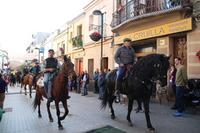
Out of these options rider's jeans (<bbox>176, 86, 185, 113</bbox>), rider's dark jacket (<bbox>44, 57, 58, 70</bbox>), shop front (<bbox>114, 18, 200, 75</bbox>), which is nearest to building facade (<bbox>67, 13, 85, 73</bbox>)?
shop front (<bbox>114, 18, 200, 75</bbox>)

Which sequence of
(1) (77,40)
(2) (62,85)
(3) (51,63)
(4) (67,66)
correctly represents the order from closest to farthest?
(4) (67,66)
(2) (62,85)
(3) (51,63)
(1) (77,40)

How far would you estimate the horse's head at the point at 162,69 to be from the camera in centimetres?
726

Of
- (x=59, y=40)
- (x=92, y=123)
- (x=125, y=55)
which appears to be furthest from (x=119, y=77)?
(x=59, y=40)

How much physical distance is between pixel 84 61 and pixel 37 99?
16325 mm

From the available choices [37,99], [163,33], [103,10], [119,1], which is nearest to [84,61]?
[103,10]

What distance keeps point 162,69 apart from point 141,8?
345 inches

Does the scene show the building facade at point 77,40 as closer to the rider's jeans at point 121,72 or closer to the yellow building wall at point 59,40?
the yellow building wall at point 59,40

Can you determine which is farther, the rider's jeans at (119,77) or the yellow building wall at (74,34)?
the yellow building wall at (74,34)

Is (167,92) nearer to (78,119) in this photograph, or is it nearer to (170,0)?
(170,0)

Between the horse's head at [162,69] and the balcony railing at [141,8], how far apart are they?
5.69 m

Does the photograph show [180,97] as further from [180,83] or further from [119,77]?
[119,77]

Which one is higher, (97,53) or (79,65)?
(97,53)

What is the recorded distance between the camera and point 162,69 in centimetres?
727

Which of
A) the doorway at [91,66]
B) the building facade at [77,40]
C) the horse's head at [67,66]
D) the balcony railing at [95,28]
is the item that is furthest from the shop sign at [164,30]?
the building facade at [77,40]
